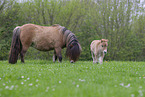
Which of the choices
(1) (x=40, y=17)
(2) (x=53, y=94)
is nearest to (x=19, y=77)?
(2) (x=53, y=94)

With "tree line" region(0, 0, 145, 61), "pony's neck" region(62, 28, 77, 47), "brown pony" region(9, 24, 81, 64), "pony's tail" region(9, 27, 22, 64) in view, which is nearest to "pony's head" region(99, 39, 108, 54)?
"brown pony" region(9, 24, 81, 64)

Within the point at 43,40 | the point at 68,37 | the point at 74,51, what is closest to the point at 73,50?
the point at 74,51

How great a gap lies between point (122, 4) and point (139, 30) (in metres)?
7.36

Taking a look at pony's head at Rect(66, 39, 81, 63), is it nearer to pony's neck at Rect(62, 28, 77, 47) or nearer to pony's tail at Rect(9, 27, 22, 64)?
pony's neck at Rect(62, 28, 77, 47)

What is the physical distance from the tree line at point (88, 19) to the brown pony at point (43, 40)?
11009mm

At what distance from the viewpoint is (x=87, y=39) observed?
27016 mm

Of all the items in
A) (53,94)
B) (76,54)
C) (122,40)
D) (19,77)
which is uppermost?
(53,94)

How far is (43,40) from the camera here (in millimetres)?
12305

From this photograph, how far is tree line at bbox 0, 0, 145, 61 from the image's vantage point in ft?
77.6

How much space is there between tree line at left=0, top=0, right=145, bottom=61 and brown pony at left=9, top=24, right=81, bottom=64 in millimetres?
11009

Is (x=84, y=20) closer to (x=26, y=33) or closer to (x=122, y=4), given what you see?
(x=122, y=4)

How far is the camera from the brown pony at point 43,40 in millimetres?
11484

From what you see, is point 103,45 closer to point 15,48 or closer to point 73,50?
point 73,50

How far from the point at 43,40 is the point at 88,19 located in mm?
15722
